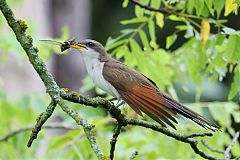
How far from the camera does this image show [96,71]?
119 inches

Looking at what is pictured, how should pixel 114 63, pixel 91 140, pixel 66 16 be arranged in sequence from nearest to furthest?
pixel 91 140 < pixel 114 63 < pixel 66 16

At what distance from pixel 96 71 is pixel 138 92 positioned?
0.75 ft

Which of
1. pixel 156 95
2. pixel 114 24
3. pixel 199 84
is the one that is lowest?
pixel 114 24

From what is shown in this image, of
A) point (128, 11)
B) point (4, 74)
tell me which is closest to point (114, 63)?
point (4, 74)

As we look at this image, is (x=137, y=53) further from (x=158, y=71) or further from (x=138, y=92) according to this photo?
(x=138, y=92)

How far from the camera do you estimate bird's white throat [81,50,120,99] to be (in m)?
2.93

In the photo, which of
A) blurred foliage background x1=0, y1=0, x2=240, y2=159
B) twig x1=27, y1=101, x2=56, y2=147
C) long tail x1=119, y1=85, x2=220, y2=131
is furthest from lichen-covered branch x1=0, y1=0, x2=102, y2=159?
blurred foliage background x1=0, y1=0, x2=240, y2=159

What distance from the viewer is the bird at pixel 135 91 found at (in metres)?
2.75

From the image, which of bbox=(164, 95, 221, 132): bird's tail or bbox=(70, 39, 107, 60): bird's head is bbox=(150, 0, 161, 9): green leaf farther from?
bbox=(164, 95, 221, 132): bird's tail

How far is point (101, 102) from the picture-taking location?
253 cm

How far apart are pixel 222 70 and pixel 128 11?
11153 mm

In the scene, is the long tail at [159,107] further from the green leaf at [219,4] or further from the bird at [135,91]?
the green leaf at [219,4]

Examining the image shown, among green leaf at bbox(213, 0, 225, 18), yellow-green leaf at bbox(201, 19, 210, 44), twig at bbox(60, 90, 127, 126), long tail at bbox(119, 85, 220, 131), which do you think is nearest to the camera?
twig at bbox(60, 90, 127, 126)

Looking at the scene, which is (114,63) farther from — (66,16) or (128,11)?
(128,11)
